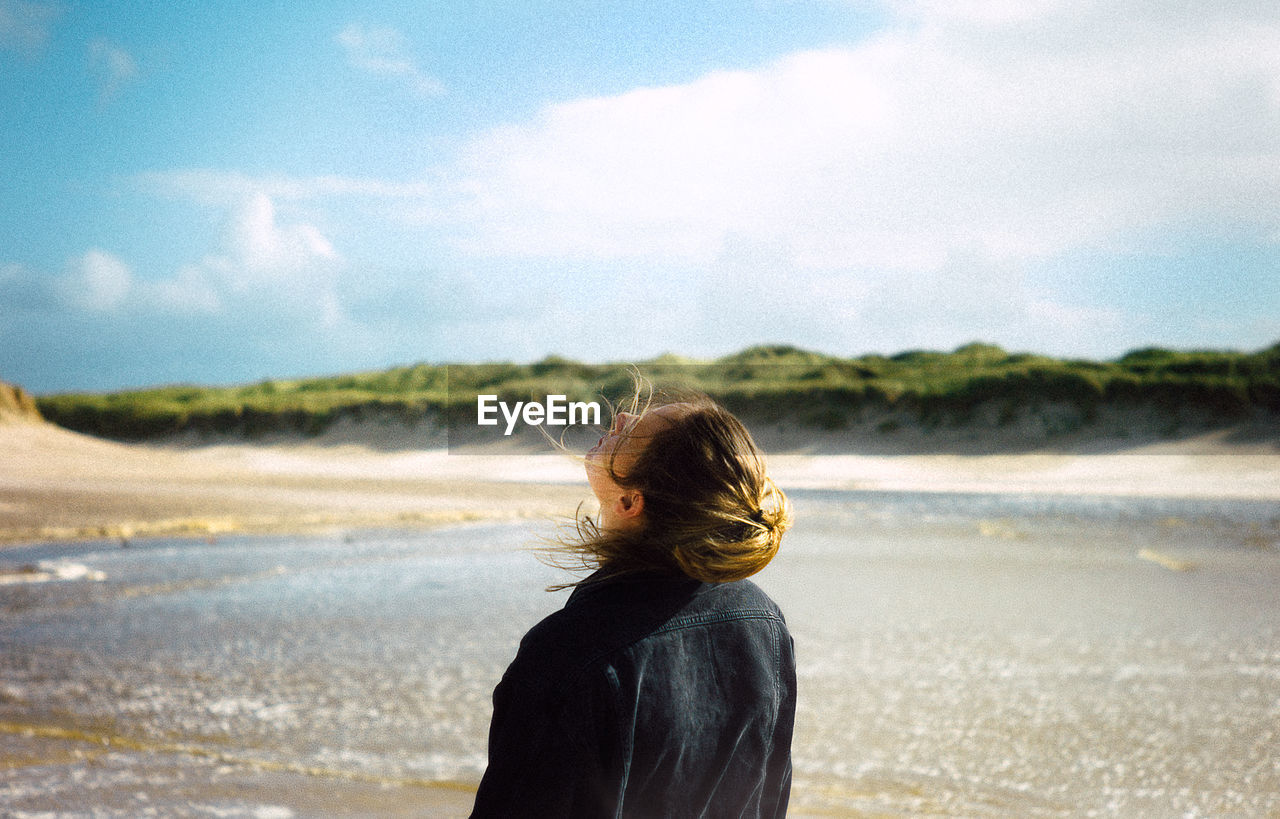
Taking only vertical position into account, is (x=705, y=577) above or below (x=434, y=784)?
above

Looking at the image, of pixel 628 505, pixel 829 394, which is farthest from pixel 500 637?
pixel 829 394

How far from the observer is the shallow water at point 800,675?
4.25 m

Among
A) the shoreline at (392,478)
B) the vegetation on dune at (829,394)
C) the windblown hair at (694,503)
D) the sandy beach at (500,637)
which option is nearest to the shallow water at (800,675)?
the sandy beach at (500,637)

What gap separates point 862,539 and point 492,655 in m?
7.87

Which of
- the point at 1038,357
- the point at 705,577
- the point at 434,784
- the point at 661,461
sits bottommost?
the point at 434,784

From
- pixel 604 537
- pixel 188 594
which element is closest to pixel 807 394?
pixel 188 594

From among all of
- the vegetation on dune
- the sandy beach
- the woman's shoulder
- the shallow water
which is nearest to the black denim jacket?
the woman's shoulder

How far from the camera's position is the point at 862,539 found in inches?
523

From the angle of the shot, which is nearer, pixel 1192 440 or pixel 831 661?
pixel 831 661

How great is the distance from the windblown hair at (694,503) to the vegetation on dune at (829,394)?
21.0m

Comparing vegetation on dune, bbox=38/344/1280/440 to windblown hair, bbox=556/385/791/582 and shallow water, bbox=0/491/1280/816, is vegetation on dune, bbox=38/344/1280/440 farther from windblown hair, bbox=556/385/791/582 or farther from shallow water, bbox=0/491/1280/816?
windblown hair, bbox=556/385/791/582

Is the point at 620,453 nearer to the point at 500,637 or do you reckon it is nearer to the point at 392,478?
the point at 500,637

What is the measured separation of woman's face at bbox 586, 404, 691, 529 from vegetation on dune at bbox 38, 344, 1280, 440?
69.0 ft

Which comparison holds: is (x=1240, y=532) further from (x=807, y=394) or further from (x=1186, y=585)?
(x=807, y=394)
